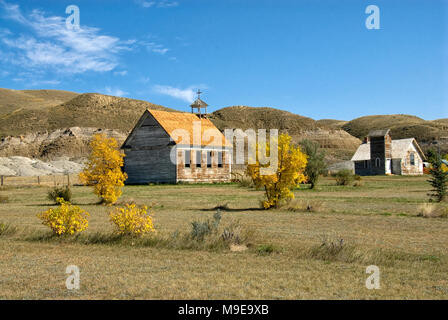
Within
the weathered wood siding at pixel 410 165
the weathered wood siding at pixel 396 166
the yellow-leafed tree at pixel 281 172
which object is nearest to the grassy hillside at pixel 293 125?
the weathered wood siding at pixel 410 165

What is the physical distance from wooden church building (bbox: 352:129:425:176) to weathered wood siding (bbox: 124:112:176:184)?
32.1 m

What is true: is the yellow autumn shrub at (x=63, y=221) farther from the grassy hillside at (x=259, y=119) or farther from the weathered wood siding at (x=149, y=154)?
the grassy hillside at (x=259, y=119)

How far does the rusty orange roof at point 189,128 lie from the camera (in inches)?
1666

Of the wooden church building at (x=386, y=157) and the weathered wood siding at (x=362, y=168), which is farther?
the weathered wood siding at (x=362, y=168)

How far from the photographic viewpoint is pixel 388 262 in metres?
9.04

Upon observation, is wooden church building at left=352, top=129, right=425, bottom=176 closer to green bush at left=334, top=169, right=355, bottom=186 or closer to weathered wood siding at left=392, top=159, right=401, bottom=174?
weathered wood siding at left=392, top=159, right=401, bottom=174

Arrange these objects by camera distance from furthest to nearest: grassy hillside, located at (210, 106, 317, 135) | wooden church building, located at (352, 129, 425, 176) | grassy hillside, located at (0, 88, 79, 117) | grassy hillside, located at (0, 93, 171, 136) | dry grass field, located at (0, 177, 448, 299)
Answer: grassy hillside, located at (0, 88, 79, 117) → grassy hillside, located at (210, 106, 317, 135) → grassy hillside, located at (0, 93, 171, 136) → wooden church building, located at (352, 129, 425, 176) → dry grass field, located at (0, 177, 448, 299)

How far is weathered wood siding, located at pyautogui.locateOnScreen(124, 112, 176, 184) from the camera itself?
4200 cm

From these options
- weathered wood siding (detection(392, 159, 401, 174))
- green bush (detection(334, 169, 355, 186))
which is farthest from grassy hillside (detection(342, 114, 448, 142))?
green bush (detection(334, 169, 355, 186))

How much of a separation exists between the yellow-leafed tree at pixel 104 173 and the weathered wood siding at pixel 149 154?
17042 millimetres
